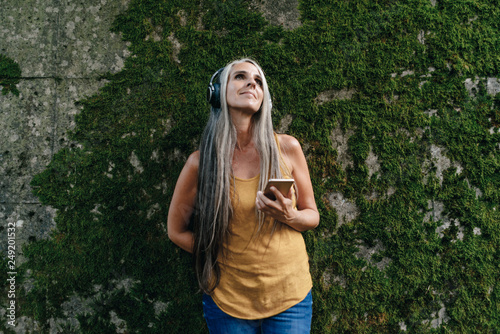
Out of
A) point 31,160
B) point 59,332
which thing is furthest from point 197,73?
point 59,332

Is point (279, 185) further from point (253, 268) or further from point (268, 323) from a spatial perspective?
point (268, 323)

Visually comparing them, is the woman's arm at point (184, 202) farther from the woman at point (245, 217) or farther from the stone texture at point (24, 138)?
the stone texture at point (24, 138)

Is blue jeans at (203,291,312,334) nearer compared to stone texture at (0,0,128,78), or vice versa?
blue jeans at (203,291,312,334)

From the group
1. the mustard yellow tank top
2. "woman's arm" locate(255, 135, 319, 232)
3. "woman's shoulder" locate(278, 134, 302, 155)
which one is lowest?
the mustard yellow tank top

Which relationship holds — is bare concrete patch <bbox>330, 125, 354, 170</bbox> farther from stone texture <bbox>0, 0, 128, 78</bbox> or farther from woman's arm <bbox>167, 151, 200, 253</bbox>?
stone texture <bbox>0, 0, 128, 78</bbox>

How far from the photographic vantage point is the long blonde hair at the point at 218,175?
1.86 meters

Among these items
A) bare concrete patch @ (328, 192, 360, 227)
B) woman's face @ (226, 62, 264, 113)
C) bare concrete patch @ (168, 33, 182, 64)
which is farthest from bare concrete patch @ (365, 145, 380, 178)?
bare concrete patch @ (168, 33, 182, 64)

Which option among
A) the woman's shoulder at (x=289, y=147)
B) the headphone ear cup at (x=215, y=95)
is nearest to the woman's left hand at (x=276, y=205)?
the woman's shoulder at (x=289, y=147)

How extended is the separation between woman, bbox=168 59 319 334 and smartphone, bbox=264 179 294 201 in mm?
30

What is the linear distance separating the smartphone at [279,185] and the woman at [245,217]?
0.10ft

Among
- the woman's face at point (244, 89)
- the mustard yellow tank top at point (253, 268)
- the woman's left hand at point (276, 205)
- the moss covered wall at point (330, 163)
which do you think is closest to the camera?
the woman's left hand at point (276, 205)

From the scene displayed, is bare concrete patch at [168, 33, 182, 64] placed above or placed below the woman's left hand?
above

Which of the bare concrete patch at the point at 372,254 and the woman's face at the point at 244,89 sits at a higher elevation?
the woman's face at the point at 244,89

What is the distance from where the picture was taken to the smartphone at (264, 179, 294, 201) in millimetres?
1530
